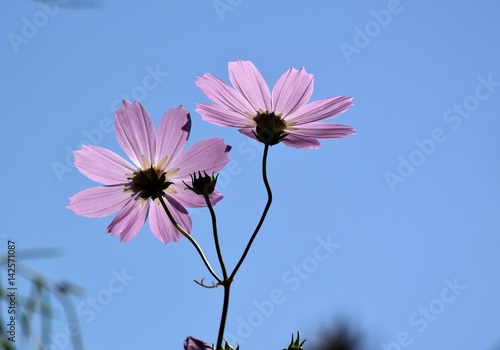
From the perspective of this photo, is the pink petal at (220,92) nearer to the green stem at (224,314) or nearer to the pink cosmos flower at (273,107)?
the pink cosmos flower at (273,107)

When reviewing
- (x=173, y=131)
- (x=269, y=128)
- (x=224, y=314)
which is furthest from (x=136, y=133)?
(x=224, y=314)

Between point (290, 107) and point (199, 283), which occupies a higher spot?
point (290, 107)

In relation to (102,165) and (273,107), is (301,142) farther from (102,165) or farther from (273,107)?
(102,165)

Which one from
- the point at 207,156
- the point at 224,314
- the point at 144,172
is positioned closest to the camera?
the point at 224,314

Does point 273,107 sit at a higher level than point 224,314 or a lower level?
higher

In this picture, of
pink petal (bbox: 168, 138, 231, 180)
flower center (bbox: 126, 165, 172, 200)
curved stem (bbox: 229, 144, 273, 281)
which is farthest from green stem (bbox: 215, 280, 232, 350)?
flower center (bbox: 126, 165, 172, 200)

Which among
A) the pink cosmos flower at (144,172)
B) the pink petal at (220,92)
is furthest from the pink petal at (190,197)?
the pink petal at (220,92)

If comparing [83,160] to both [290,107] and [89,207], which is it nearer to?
[89,207]

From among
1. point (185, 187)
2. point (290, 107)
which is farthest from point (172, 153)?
point (290, 107)
